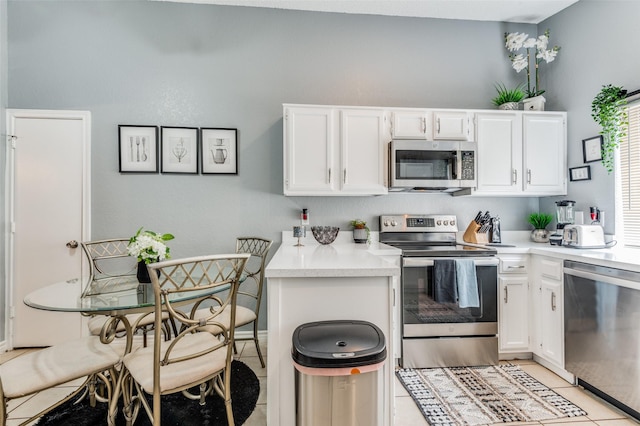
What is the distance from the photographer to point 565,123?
9.96 feet

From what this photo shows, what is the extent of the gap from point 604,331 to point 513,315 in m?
0.67

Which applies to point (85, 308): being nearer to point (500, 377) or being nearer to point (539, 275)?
point (500, 377)

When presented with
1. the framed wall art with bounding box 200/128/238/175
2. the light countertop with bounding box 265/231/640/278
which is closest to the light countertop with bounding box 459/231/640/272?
the light countertop with bounding box 265/231/640/278

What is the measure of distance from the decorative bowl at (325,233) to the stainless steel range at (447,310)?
2.32ft

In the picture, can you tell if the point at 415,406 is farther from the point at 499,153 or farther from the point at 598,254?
the point at 499,153

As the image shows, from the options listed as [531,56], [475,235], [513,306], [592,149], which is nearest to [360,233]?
[475,235]

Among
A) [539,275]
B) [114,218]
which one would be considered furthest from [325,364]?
[114,218]

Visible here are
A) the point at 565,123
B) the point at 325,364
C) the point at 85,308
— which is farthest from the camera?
the point at 565,123

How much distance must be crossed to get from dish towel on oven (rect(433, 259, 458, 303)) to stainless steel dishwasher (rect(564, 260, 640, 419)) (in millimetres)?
784

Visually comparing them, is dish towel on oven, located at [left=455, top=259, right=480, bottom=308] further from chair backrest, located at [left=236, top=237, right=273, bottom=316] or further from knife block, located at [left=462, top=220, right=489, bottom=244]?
chair backrest, located at [left=236, top=237, right=273, bottom=316]

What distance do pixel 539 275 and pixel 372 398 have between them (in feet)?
6.78

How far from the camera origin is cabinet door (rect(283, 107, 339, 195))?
2816 millimetres

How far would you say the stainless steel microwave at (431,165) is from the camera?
283cm

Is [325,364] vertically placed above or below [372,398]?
above
